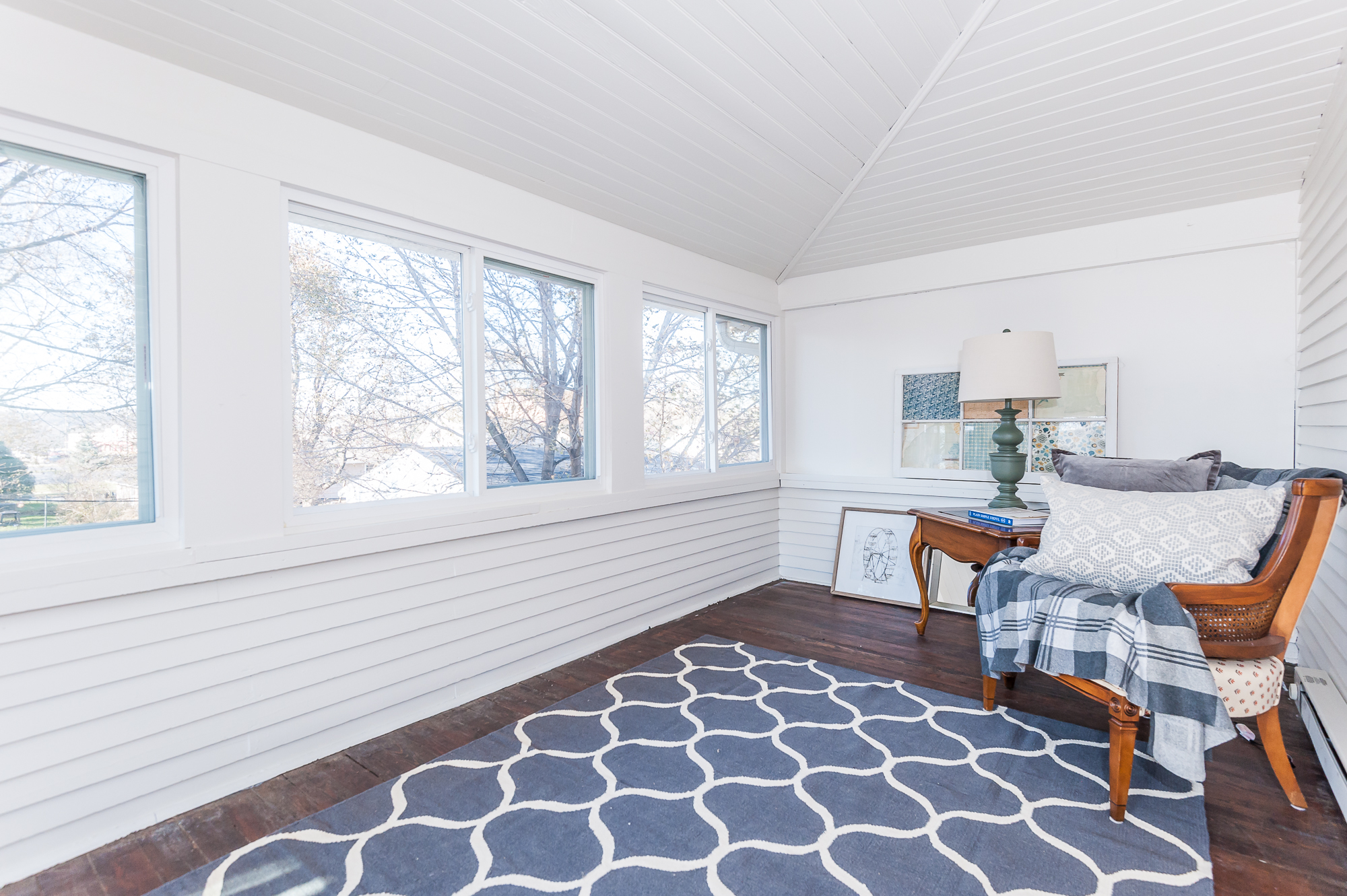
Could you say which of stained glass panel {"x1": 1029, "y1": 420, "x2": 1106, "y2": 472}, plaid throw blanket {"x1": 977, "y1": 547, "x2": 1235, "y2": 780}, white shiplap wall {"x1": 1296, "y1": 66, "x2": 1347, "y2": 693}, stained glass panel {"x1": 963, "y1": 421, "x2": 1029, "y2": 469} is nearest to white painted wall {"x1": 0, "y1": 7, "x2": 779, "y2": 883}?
plaid throw blanket {"x1": 977, "y1": 547, "x2": 1235, "y2": 780}

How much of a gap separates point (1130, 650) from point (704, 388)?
2.84 m

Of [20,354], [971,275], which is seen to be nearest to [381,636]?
[20,354]

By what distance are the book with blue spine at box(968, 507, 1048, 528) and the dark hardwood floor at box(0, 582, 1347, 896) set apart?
688mm

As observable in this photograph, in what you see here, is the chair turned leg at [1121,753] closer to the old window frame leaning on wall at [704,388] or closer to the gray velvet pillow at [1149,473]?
the gray velvet pillow at [1149,473]

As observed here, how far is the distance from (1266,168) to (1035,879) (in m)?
3.16

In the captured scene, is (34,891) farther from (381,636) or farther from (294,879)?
(381,636)

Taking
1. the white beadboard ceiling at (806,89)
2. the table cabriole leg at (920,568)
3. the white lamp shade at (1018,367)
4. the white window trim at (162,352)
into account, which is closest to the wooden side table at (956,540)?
the table cabriole leg at (920,568)

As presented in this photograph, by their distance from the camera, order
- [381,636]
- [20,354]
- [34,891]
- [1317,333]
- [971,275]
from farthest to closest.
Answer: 1. [971,275]
2. [1317,333]
3. [381,636]
4. [20,354]
5. [34,891]

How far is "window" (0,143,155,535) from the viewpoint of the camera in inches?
66.2

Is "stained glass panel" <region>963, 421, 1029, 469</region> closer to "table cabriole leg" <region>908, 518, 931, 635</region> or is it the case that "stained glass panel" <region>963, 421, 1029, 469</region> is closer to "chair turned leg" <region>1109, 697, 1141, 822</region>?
"table cabriole leg" <region>908, 518, 931, 635</region>

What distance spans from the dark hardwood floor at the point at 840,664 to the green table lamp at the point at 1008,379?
914 mm

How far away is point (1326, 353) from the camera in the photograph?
247 centimetres

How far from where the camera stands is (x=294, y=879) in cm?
160

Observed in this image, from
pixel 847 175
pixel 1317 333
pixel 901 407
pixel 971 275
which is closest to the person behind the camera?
pixel 1317 333
